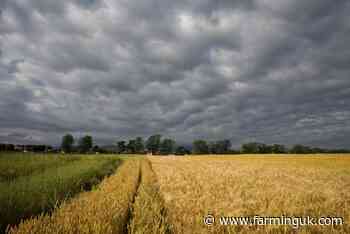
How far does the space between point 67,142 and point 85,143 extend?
926 cm

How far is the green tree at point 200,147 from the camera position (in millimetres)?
113488

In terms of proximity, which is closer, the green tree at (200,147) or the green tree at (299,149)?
the green tree at (299,149)

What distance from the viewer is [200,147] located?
115250 mm

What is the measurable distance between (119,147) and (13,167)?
11163 centimetres

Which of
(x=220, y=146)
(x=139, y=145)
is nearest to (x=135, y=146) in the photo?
(x=139, y=145)

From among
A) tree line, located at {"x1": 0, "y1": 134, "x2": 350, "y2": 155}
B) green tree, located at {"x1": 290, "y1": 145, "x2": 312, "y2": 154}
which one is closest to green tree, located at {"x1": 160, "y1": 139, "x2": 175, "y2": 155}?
tree line, located at {"x1": 0, "y1": 134, "x2": 350, "y2": 155}

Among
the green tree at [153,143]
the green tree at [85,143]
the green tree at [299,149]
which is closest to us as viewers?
the green tree at [299,149]

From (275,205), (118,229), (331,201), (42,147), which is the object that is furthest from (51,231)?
(42,147)

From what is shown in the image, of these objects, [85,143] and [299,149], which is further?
[85,143]

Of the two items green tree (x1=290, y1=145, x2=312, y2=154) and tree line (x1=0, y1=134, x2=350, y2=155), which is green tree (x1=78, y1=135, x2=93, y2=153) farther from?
green tree (x1=290, y1=145, x2=312, y2=154)

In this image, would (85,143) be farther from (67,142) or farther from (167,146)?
(167,146)

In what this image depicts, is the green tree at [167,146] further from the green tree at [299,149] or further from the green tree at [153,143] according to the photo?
the green tree at [299,149]

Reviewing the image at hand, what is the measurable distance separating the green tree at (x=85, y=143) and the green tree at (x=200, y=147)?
52.5m

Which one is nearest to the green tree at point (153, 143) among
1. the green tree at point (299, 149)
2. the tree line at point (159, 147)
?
the tree line at point (159, 147)
